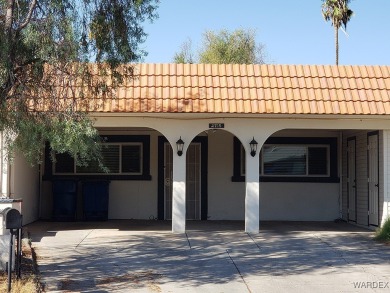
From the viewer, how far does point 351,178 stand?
16.4m

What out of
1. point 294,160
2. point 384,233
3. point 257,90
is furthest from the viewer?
point 294,160

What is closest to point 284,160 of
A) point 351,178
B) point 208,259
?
point 351,178

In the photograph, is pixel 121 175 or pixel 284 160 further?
pixel 284 160

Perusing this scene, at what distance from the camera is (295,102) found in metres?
13.6

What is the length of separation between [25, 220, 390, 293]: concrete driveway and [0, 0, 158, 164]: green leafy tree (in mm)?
1947

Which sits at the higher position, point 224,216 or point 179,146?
point 179,146

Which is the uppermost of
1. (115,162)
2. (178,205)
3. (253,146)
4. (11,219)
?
(253,146)

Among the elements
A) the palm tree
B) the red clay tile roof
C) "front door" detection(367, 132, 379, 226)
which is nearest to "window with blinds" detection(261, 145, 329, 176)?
"front door" detection(367, 132, 379, 226)

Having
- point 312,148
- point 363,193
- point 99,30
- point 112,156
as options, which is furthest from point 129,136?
point 99,30

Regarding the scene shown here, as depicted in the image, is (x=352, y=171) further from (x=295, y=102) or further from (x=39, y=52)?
(x=39, y=52)

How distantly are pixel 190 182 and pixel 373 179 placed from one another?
194 inches

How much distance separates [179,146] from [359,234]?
4.59 m

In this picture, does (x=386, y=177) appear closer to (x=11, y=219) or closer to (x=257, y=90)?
(x=257, y=90)

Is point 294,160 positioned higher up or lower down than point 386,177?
higher up
